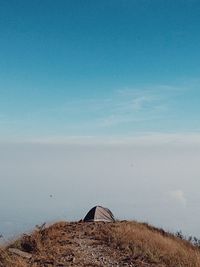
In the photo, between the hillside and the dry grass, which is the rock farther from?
the dry grass

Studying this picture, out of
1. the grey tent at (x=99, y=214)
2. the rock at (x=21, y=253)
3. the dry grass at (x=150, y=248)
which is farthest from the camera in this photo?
the grey tent at (x=99, y=214)

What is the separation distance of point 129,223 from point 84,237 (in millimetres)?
5126

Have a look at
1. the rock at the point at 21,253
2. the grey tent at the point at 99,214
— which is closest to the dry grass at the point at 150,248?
the rock at the point at 21,253

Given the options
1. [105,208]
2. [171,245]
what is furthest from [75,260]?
[105,208]

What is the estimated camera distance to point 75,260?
18.0 m

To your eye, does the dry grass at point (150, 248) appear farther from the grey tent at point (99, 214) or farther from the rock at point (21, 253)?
the grey tent at point (99, 214)

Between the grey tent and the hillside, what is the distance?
6032 millimetres

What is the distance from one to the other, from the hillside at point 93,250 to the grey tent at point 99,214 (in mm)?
6032

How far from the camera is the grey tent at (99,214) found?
29511mm

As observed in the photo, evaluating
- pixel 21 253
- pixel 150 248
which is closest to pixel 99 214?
pixel 150 248

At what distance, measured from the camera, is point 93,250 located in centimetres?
1953

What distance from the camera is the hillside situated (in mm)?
17969

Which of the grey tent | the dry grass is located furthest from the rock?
the grey tent

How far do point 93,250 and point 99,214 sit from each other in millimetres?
10491
